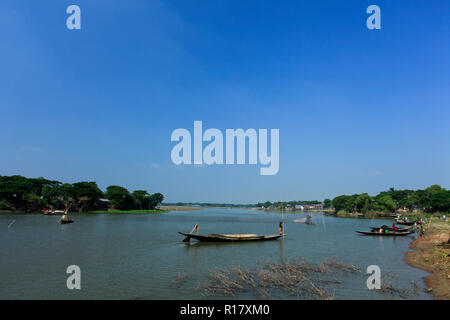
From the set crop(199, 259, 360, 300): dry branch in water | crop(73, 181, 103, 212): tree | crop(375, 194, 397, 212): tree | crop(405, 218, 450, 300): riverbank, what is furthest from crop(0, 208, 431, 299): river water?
crop(375, 194, 397, 212): tree

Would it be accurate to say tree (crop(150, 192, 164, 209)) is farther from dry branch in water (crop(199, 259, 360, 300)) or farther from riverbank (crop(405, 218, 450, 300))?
dry branch in water (crop(199, 259, 360, 300))

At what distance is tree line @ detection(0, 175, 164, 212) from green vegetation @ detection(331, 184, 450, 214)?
89.0 metres

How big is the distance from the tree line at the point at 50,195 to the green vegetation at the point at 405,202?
89.0m

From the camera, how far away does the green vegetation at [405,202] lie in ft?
241

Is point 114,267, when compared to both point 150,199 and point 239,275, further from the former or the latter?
point 150,199

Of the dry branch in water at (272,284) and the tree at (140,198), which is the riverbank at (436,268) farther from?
the tree at (140,198)

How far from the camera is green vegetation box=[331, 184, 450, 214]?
241 feet

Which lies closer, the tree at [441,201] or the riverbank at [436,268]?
the riverbank at [436,268]

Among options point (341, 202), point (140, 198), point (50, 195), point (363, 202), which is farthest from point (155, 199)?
point (363, 202)

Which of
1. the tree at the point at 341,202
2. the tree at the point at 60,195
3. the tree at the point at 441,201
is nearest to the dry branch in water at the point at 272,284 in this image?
the tree at the point at 441,201

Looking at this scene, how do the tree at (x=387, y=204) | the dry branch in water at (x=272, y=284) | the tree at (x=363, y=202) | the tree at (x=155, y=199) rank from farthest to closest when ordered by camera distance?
the tree at (x=155, y=199) < the tree at (x=363, y=202) < the tree at (x=387, y=204) < the dry branch in water at (x=272, y=284)
